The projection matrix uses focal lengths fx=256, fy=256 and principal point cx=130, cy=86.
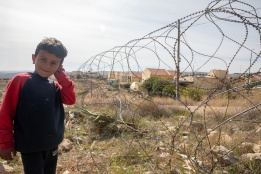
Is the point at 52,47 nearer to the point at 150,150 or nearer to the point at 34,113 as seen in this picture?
the point at 34,113

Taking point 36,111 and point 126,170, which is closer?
point 36,111

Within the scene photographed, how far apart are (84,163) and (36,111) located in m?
1.60

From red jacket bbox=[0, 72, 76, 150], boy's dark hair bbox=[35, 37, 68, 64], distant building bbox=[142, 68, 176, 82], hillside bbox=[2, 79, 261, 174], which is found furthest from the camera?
distant building bbox=[142, 68, 176, 82]

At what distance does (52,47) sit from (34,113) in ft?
1.53

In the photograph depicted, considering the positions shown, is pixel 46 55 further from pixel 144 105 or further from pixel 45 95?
pixel 144 105

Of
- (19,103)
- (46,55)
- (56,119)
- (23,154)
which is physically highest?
(46,55)

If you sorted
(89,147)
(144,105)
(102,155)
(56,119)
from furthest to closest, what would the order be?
1. (144,105)
2. (89,147)
3. (102,155)
4. (56,119)

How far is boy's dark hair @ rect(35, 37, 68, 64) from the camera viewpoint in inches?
69.7

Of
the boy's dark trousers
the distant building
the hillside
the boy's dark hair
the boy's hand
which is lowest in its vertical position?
the hillside

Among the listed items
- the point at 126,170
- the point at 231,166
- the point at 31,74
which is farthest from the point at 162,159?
the point at 31,74

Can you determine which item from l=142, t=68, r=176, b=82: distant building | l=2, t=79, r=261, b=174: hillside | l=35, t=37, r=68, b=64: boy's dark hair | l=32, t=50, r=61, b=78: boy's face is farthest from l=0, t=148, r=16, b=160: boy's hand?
l=142, t=68, r=176, b=82: distant building

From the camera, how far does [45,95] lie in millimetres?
1784

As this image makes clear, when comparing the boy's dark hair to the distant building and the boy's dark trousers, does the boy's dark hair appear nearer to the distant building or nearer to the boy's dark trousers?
the boy's dark trousers

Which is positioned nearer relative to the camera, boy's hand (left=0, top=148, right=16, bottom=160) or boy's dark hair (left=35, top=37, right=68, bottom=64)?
boy's hand (left=0, top=148, right=16, bottom=160)
